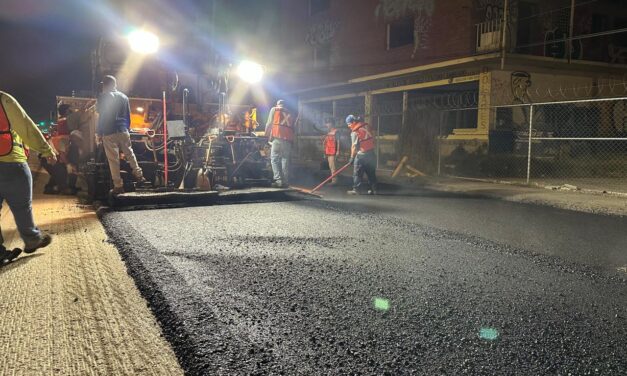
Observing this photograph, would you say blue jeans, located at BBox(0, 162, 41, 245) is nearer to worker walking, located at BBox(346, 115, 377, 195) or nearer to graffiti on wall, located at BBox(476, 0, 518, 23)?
worker walking, located at BBox(346, 115, 377, 195)

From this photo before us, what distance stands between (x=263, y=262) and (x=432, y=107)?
12875mm

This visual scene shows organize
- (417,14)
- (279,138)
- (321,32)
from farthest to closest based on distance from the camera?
1. (321,32)
2. (417,14)
3. (279,138)

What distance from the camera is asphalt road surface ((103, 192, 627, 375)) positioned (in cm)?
275

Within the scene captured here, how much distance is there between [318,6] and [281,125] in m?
20.4

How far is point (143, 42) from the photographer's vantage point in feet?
33.0

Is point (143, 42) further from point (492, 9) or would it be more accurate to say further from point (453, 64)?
point (492, 9)

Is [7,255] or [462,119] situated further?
[462,119]

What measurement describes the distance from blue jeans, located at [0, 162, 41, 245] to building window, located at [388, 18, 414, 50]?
19.7 metres

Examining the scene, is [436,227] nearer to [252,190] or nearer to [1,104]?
[252,190]

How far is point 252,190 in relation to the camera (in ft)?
31.0

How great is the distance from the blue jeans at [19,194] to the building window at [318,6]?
82.6 ft

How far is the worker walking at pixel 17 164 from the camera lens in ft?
15.4

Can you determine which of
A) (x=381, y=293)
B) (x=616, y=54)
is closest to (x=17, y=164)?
(x=381, y=293)

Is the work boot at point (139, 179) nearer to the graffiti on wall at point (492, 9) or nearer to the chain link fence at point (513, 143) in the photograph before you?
the chain link fence at point (513, 143)
